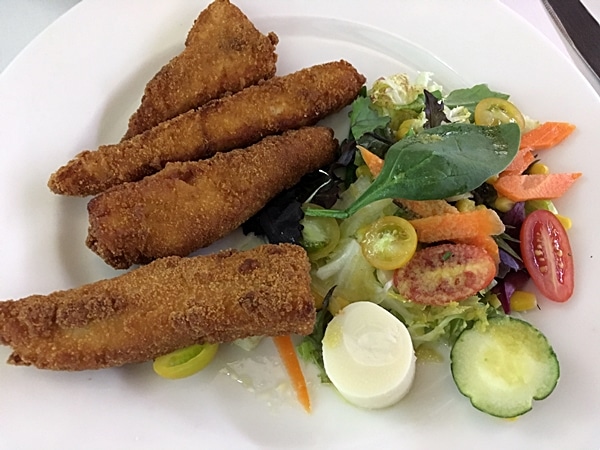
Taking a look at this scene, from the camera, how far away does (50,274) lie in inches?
106

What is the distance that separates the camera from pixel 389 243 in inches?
109

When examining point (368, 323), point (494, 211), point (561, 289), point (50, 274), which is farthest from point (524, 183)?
point (50, 274)

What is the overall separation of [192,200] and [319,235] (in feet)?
2.00

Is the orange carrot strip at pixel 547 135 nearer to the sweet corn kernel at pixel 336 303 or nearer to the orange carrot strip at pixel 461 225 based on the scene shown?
the orange carrot strip at pixel 461 225

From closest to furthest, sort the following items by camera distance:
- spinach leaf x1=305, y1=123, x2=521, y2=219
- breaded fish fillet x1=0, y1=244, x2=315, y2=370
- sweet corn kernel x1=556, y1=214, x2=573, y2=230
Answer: breaded fish fillet x1=0, y1=244, x2=315, y2=370, spinach leaf x1=305, y1=123, x2=521, y2=219, sweet corn kernel x1=556, y1=214, x2=573, y2=230

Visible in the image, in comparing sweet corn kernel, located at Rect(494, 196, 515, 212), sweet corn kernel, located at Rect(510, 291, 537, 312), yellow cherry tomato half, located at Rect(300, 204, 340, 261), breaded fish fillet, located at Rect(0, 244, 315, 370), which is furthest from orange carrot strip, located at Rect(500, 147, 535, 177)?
breaded fish fillet, located at Rect(0, 244, 315, 370)

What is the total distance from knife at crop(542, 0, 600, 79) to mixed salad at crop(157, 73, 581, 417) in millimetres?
763

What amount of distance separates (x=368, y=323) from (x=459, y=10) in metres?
1.84

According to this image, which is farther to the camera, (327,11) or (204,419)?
(327,11)

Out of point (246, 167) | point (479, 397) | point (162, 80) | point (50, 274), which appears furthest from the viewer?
point (162, 80)

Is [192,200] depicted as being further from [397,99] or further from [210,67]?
[397,99]

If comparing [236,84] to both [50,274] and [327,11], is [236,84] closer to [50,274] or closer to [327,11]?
[327,11]

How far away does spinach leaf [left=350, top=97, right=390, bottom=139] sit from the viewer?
121 inches

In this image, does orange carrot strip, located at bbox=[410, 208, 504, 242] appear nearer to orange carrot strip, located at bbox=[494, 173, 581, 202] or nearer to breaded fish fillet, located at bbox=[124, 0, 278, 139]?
orange carrot strip, located at bbox=[494, 173, 581, 202]
